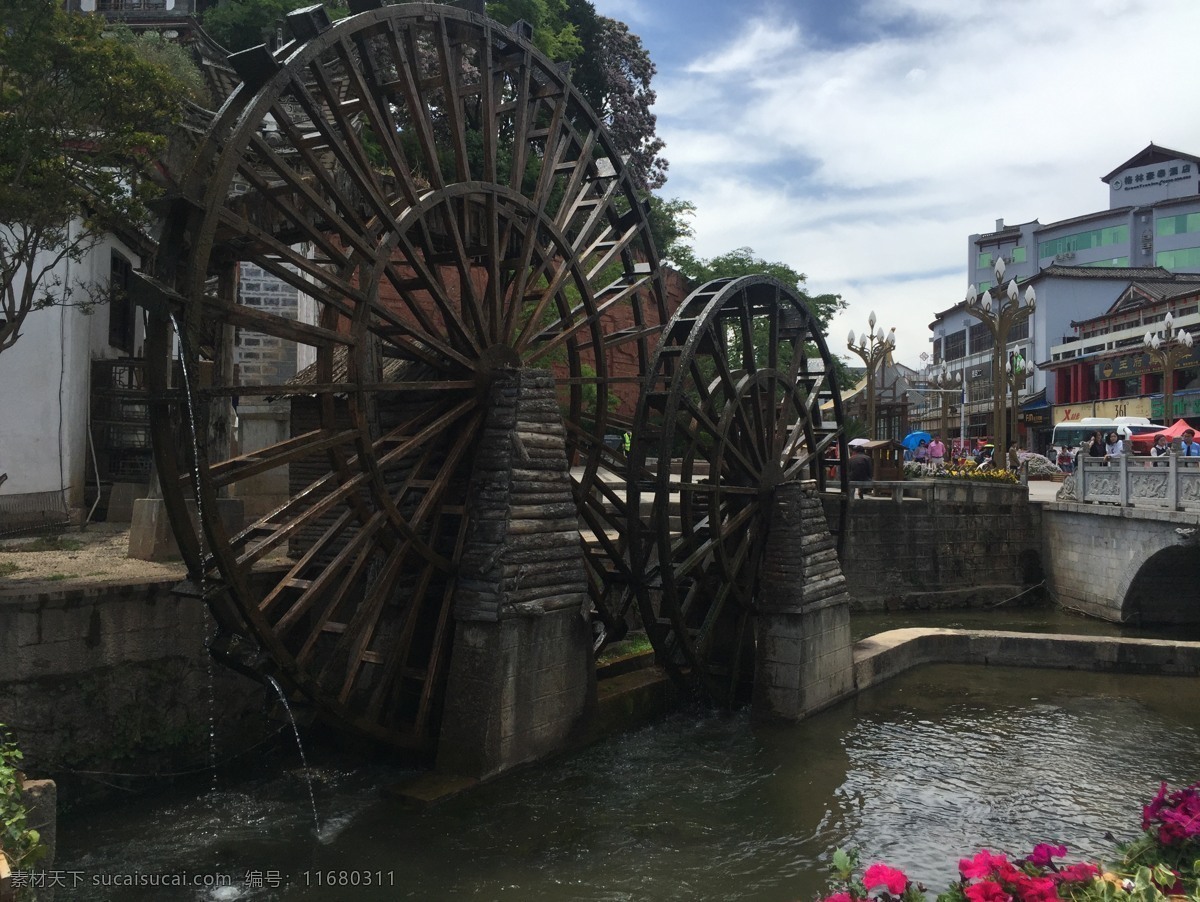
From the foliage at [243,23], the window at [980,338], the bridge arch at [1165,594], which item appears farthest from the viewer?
the window at [980,338]

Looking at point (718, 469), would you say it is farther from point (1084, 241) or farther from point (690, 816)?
point (1084, 241)

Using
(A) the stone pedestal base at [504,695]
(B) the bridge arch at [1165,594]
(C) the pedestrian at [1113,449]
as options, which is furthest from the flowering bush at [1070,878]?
(C) the pedestrian at [1113,449]

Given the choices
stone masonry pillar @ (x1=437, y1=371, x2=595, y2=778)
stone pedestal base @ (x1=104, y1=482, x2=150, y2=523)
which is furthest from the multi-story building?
stone pedestal base @ (x1=104, y1=482, x2=150, y2=523)

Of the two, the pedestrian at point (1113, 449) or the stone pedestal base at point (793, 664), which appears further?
the pedestrian at point (1113, 449)

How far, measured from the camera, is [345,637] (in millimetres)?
7723

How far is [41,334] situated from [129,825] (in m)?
7.43

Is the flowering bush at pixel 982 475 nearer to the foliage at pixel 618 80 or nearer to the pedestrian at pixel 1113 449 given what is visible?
the pedestrian at pixel 1113 449

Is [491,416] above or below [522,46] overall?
below

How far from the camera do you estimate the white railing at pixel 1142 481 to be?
53.2ft

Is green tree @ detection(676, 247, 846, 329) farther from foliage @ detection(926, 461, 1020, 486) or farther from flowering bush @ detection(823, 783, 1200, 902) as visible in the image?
flowering bush @ detection(823, 783, 1200, 902)

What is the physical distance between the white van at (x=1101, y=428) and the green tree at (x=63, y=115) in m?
24.3

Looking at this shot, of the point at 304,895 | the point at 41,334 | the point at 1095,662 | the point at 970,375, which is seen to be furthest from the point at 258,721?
the point at 970,375

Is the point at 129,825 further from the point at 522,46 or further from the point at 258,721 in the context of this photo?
the point at 522,46

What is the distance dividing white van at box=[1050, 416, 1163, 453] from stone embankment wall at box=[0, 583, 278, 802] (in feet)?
78.8
